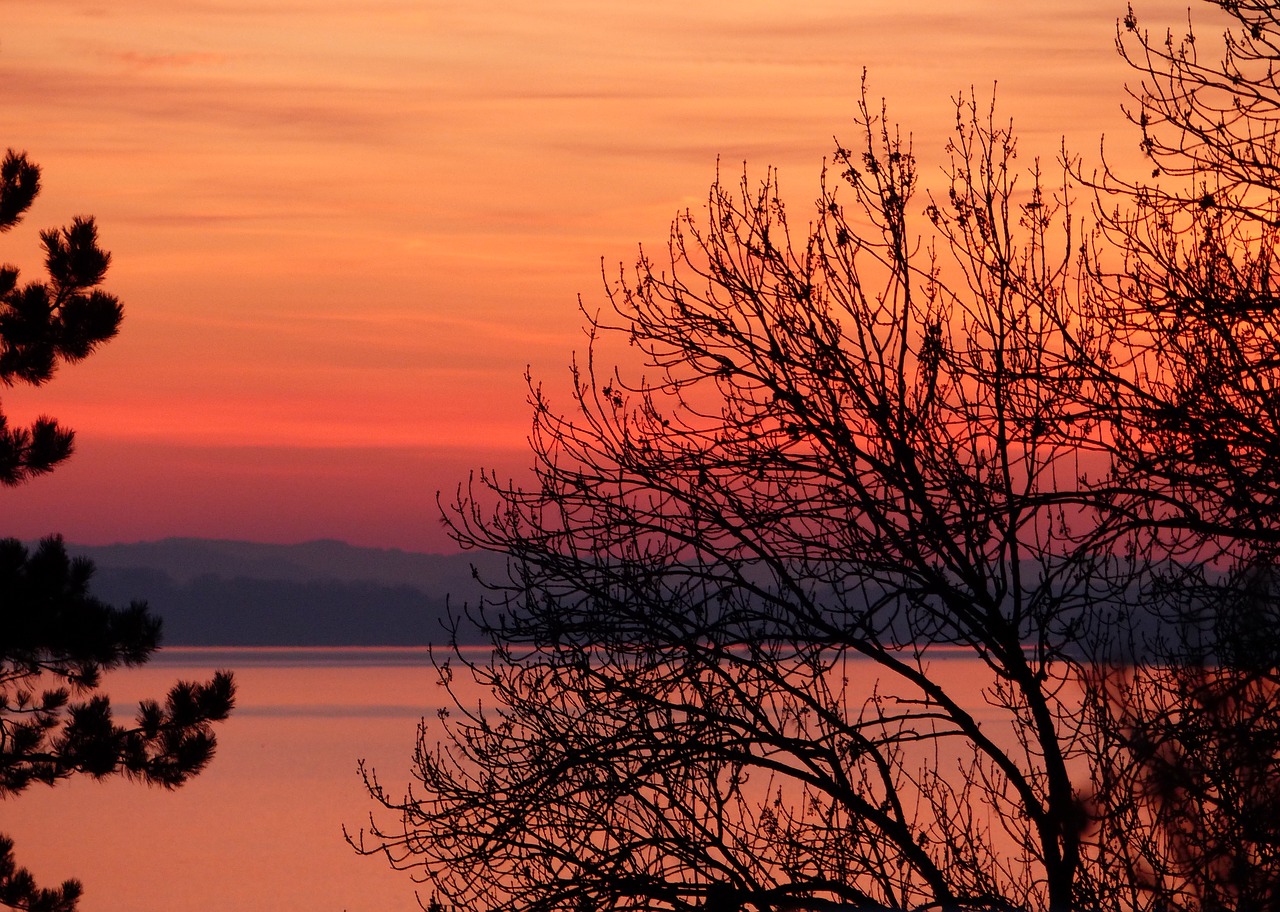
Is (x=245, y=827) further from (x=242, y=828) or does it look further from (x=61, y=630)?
(x=61, y=630)

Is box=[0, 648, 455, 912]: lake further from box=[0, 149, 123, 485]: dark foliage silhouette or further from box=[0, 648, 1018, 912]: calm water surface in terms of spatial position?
box=[0, 149, 123, 485]: dark foliage silhouette

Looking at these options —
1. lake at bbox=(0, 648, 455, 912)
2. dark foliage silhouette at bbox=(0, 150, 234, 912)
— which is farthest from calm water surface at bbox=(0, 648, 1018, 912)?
dark foliage silhouette at bbox=(0, 150, 234, 912)

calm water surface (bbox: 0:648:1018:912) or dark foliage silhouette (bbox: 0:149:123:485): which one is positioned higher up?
dark foliage silhouette (bbox: 0:149:123:485)

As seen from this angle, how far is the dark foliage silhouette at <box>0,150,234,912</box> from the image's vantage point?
58.0ft

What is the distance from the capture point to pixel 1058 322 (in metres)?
10.2

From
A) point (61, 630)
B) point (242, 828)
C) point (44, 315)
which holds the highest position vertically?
point (44, 315)

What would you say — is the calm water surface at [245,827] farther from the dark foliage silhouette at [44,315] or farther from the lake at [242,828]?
the dark foliage silhouette at [44,315]

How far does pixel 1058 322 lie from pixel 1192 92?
1.70m

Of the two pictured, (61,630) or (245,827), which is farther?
(245,827)

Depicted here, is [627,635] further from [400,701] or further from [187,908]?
[400,701]

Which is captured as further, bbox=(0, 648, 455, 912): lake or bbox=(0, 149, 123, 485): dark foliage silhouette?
bbox=(0, 648, 455, 912): lake

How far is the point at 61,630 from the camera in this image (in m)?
18.0

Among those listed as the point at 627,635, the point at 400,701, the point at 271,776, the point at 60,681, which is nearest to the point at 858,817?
the point at 627,635

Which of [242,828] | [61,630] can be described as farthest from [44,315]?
[242,828]
